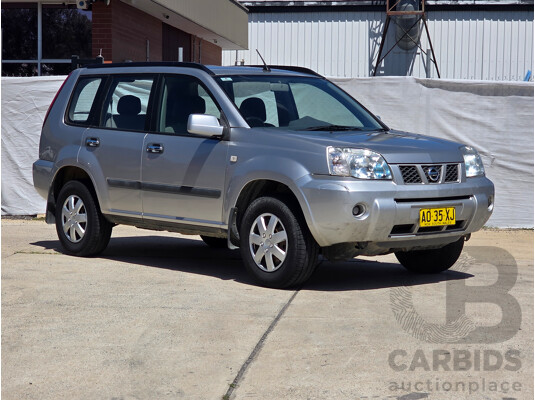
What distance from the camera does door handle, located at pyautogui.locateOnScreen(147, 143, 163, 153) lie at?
834cm

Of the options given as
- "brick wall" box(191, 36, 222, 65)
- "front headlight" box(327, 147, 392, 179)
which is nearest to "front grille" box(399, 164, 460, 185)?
"front headlight" box(327, 147, 392, 179)

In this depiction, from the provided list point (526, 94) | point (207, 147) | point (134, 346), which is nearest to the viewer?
point (134, 346)

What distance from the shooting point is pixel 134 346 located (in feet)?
18.6

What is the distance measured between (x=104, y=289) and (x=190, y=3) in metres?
13.3

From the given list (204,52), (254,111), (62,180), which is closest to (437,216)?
(254,111)

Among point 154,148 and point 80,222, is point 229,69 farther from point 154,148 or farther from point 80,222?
point 80,222

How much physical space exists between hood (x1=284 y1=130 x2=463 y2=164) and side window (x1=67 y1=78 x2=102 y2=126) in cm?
259

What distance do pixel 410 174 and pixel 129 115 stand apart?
2.87 metres

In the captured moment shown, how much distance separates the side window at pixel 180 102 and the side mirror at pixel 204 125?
1.48 ft

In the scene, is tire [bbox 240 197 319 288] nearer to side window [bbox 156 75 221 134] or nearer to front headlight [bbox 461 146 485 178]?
side window [bbox 156 75 221 134]

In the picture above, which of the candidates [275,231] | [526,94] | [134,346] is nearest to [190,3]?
[526,94]

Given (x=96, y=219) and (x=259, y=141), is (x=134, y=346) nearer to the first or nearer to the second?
(x=259, y=141)

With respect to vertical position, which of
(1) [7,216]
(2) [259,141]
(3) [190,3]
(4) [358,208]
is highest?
(3) [190,3]

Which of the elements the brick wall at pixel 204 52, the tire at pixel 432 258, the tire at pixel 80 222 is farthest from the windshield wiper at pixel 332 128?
the brick wall at pixel 204 52
